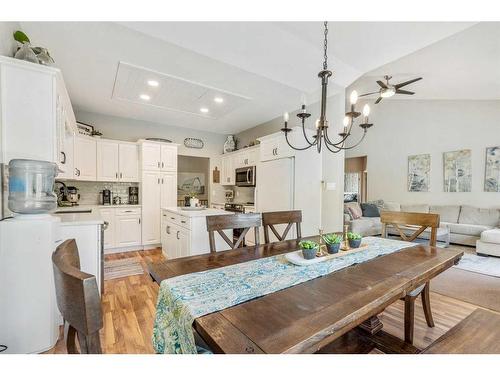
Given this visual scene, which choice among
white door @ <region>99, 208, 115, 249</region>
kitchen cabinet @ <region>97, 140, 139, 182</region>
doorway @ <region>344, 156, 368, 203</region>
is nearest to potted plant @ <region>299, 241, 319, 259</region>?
white door @ <region>99, 208, 115, 249</region>

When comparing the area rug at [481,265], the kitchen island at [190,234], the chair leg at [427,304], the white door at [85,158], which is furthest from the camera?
the white door at [85,158]

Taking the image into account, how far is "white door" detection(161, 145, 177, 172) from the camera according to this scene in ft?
15.1

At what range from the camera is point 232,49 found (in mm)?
2430

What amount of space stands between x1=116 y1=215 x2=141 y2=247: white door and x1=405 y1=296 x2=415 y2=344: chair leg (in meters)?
4.20

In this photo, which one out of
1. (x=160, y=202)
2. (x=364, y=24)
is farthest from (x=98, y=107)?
(x=364, y=24)

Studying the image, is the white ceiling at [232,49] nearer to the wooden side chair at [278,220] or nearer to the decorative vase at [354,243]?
the wooden side chair at [278,220]

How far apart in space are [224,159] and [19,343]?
4.66m

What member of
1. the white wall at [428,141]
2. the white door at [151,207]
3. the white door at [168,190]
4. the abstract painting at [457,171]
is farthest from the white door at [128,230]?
the abstract painting at [457,171]

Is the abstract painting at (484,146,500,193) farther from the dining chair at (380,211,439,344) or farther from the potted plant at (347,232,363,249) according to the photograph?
the potted plant at (347,232,363,249)

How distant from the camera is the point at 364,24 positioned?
2131 mm

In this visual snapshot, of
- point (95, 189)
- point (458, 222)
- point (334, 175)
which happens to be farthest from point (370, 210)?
point (95, 189)

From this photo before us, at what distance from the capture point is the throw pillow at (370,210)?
19.3ft

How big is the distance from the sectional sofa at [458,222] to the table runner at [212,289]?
171 inches
